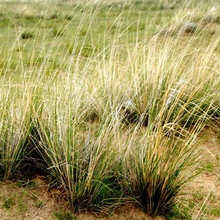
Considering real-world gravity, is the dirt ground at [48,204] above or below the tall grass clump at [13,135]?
below

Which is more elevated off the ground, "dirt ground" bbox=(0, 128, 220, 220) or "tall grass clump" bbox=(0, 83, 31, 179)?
"tall grass clump" bbox=(0, 83, 31, 179)

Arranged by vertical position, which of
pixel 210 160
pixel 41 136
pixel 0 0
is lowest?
pixel 0 0

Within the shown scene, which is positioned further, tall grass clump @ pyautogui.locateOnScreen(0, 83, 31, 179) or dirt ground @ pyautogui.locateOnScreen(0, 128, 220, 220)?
tall grass clump @ pyautogui.locateOnScreen(0, 83, 31, 179)

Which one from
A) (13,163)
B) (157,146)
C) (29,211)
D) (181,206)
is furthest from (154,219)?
(13,163)

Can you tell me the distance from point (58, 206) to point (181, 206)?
783 mm

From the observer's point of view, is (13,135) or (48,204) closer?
(48,204)

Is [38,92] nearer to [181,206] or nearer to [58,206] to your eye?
[58,206]

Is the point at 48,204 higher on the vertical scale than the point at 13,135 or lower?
lower

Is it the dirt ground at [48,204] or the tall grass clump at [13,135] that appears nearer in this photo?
the dirt ground at [48,204]

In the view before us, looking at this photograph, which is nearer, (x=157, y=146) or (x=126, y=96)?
(x=157, y=146)

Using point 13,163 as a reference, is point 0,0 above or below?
below

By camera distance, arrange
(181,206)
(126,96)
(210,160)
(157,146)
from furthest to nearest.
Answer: (126,96), (210,160), (181,206), (157,146)

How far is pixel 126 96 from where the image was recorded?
417 centimetres

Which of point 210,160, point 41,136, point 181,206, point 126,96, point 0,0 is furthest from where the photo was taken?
point 0,0
